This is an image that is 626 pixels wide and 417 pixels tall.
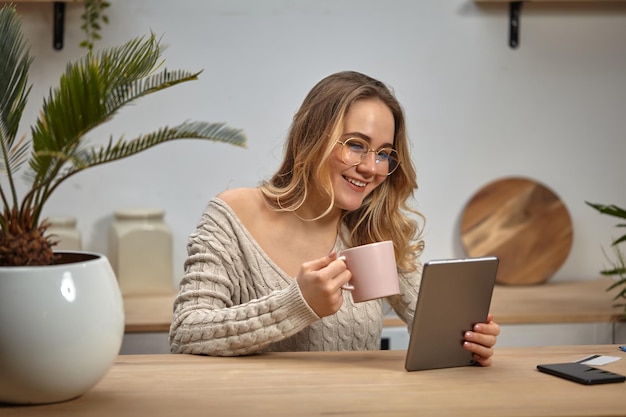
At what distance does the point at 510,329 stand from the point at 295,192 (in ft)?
3.29

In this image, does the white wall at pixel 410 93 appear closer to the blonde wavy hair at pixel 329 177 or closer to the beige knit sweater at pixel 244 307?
the blonde wavy hair at pixel 329 177

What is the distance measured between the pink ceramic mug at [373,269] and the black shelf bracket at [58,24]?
5.95ft

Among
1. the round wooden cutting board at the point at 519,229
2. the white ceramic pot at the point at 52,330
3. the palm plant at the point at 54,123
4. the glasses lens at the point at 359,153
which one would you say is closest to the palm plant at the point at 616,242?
the round wooden cutting board at the point at 519,229

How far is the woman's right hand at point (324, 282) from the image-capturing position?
1564mm

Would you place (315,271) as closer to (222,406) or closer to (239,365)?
(239,365)

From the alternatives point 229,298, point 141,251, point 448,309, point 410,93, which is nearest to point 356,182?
point 229,298

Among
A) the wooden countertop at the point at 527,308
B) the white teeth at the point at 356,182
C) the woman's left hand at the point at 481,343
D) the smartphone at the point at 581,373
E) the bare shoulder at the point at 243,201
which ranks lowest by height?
the wooden countertop at the point at 527,308

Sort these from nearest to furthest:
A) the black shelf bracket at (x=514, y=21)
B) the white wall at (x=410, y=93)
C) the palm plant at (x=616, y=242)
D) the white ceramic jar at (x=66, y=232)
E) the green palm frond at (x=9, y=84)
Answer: the green palm frond at (x=9, y=84) < the palm plant at (x=616, y=242) < the white ceramic jar at (x=66, y=232) < the white wall at (x=410, y=93) < the black shelf bracket at (x=514, y=21)

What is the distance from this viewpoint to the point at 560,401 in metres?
1.32

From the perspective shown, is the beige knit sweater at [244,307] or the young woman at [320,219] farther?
the young woman at [320,219]

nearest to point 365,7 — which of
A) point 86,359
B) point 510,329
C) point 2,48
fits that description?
point 510,329

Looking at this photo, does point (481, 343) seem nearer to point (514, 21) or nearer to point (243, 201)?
point (243, 201)

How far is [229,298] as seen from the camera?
1.87 metres

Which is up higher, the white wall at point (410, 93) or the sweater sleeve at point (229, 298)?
the white wall at point (410, 93)
